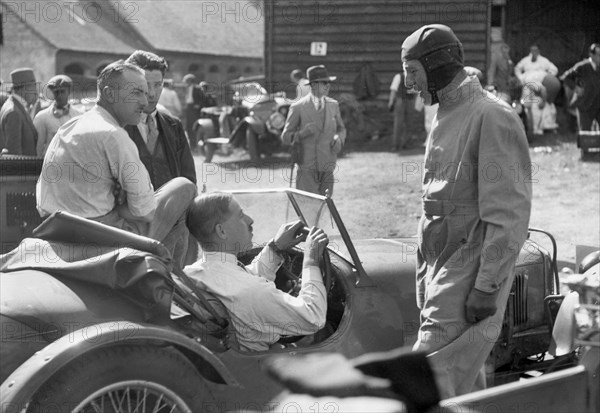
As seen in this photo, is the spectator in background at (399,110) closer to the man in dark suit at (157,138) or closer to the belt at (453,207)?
the man in dark suit at (157,138)

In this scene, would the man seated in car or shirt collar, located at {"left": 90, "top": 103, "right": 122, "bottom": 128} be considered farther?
shirt collar, located at {"left": 90, "top": 103, "right": 122, "bottom": 128}

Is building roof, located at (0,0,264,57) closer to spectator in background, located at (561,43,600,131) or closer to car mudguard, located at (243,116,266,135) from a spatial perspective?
car mudguard, located at (243,116,266,135)

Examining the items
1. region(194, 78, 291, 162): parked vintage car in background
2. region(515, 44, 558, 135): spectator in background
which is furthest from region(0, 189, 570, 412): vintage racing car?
region(515, 44, 558, 135): spectator in background

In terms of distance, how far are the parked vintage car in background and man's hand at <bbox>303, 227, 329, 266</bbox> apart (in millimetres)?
13118

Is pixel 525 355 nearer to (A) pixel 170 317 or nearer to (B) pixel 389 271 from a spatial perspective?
(B) pixel 389 271

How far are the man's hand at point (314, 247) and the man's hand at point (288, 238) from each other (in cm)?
20

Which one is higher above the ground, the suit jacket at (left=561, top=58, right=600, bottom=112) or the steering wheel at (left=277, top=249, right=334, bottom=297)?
the suit jacket at (left=561, top=58, right=600, bottom=112)

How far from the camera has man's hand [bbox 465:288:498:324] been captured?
3.32m

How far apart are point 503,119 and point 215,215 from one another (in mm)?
1209

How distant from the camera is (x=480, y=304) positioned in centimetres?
332

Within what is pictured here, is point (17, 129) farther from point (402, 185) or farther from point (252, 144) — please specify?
point (252, 144)

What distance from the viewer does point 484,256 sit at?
3318 mm

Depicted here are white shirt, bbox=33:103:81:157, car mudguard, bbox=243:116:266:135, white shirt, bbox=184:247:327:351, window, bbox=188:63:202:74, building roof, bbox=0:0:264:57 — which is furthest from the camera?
window, bbox=188:63:202:74

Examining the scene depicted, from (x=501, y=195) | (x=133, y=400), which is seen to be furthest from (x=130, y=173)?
(x=501, y=195)
